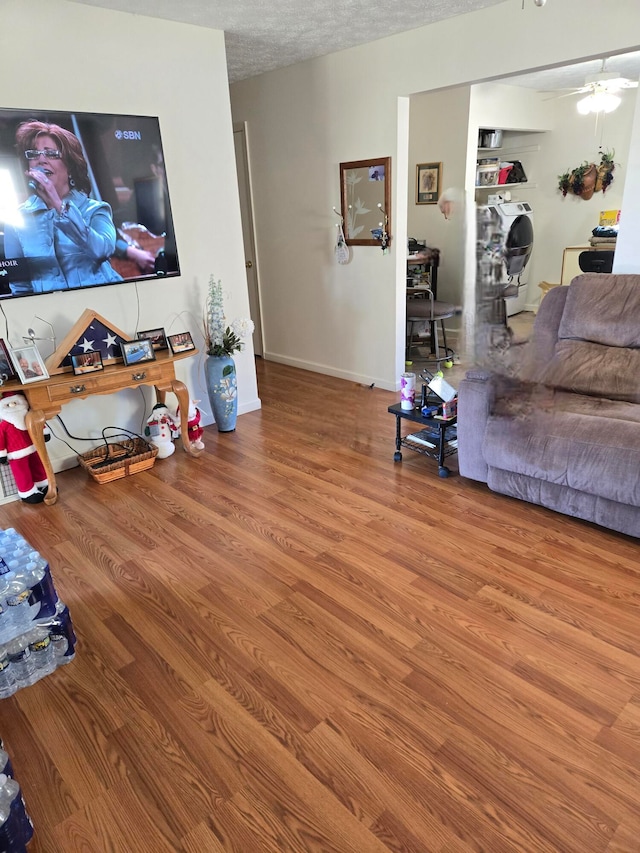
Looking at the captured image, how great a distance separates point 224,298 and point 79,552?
2.01 metres

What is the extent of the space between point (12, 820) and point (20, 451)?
6.68 feet

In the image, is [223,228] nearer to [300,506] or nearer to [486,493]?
[300,506]

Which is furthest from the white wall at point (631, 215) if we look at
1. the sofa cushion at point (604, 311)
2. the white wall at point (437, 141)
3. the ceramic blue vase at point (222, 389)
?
the ceramic blue vase at point (222, 389)

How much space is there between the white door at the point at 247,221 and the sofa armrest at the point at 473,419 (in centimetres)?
282

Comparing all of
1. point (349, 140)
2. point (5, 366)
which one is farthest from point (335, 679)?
point (349, 140)

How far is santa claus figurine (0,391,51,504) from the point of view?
2.85 m

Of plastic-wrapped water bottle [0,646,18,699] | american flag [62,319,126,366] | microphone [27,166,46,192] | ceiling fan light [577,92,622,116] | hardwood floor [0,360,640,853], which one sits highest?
ceiling fan light [577,92,622,116]

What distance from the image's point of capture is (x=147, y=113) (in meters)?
3.27

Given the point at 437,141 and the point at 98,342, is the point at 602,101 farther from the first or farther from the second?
the point at 98,342

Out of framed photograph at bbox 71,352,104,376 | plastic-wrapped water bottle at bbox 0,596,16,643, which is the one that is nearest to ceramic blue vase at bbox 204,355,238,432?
framed photograph at bbox 71,352,104,376

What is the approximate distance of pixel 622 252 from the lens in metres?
3.17

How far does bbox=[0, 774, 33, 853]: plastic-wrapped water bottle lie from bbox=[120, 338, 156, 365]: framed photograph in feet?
7.36

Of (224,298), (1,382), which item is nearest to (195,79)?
(224,298)

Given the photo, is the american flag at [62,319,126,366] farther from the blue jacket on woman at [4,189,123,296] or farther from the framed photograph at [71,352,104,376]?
the blue jacket on woman at [4,189,123,296]
